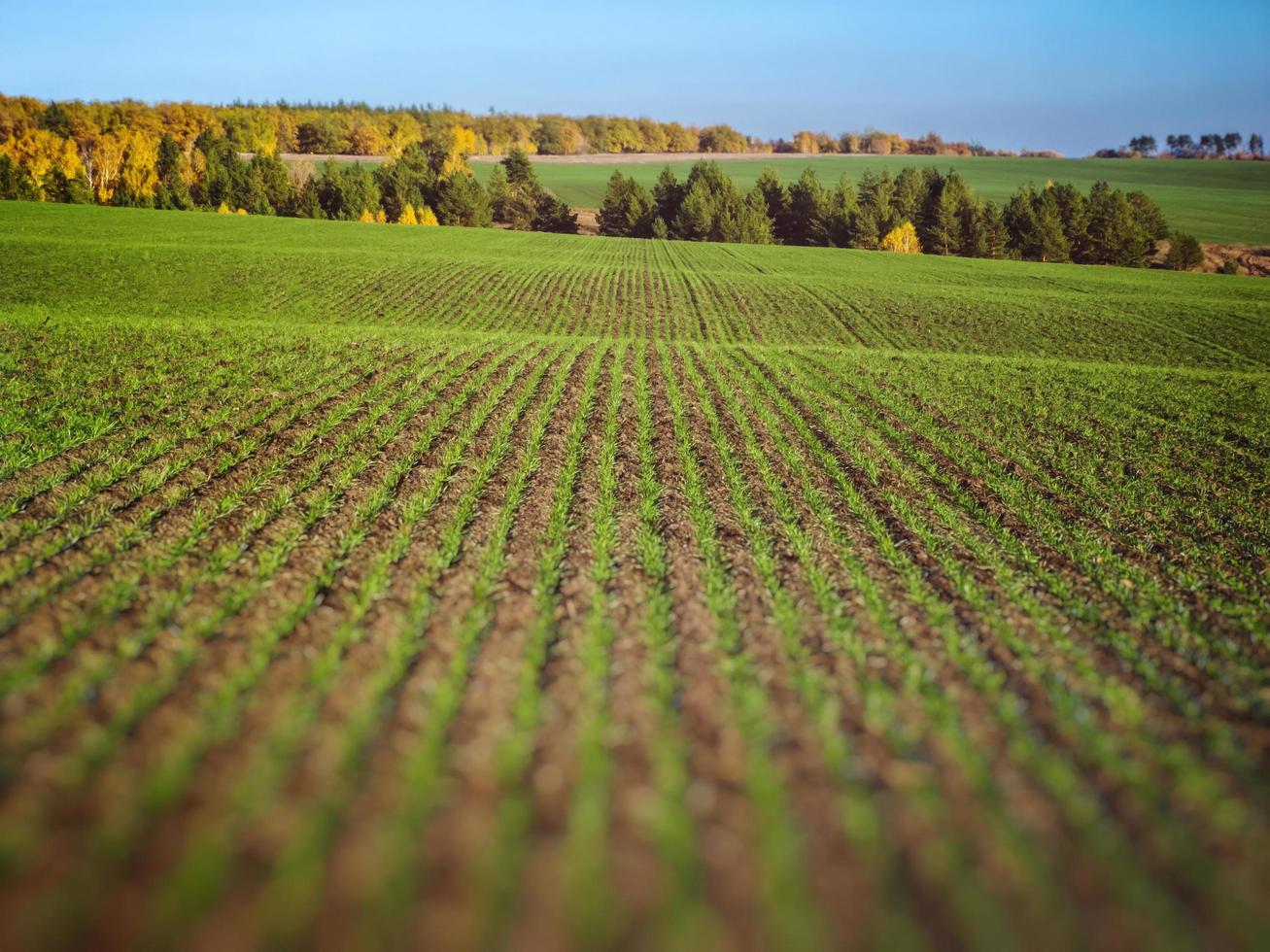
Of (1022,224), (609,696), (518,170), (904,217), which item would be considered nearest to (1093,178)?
(1022,224)

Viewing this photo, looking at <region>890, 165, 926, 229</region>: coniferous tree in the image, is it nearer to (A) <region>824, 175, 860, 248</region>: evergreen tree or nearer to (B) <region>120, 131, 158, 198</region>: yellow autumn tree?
(A) <region>824, 175, 860, 248</region>: evergreen tree

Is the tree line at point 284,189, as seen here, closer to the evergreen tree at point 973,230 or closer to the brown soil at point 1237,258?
the evergreen tree at point 973,230

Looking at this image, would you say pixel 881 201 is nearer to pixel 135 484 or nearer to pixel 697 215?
pixel 697 215

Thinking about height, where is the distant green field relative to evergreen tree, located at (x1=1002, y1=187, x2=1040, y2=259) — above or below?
above

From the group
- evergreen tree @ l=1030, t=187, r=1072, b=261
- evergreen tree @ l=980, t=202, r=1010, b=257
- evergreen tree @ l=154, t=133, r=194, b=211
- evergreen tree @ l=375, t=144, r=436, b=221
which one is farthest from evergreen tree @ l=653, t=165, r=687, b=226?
evergreen tree @ l=154, t=133, r=194, b=211

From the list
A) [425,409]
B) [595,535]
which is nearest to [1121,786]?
[595,535]

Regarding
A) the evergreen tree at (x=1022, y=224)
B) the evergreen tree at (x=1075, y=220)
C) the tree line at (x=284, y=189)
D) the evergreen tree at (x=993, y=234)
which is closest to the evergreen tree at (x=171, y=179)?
the tree line at (x=284, y=189)
